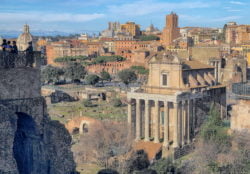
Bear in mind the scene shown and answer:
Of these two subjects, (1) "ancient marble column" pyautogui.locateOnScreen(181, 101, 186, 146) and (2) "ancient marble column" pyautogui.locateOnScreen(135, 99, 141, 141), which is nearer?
(1) "ancient marble column" pyautogui.locateOnScreen(181, 101, 186, 146)

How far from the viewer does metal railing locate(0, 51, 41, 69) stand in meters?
12.8

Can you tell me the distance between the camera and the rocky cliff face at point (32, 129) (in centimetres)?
1284

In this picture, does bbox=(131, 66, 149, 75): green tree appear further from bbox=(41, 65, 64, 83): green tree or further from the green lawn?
the green lawn

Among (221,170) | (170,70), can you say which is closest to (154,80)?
(170,70)

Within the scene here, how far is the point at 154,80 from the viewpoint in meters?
32.9

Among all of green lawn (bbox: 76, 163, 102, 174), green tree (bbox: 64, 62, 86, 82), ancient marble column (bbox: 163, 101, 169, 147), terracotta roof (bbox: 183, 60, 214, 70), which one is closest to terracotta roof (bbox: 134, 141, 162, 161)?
ancient marble column (bbox: 163, 101, 169, 147)

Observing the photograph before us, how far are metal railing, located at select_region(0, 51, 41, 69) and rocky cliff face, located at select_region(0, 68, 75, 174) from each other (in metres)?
0.21

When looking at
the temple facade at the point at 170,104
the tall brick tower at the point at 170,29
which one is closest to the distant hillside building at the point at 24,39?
the temple facade at the point at 170,104

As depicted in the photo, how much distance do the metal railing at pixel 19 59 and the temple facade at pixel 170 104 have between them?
1716cm

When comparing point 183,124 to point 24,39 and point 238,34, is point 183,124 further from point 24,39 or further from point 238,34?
point 238,34

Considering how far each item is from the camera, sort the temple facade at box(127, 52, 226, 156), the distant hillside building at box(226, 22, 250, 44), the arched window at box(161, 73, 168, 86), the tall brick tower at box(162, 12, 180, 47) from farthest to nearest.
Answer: the tall brick tower at box(162, 12, 180, 47)
the distant hillside building at box(226, 22, 250, 44)
the arched window at box(161, 73, 168, 86)
the temple facade at box(127, 52, 226, 156)

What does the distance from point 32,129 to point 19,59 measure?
236cm

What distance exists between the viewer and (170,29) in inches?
4338

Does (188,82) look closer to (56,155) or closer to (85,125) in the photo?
(85,125)
